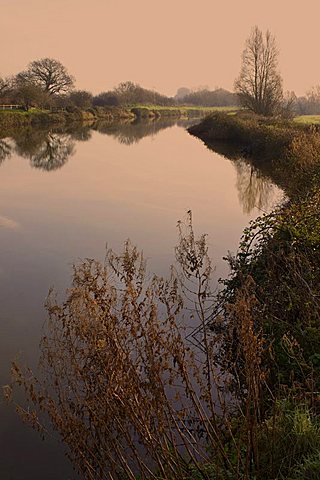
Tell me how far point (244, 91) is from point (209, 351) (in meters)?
38.5

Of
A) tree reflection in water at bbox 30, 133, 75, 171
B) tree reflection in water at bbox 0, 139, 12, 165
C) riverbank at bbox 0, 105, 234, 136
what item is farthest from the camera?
riverbank at bbox 0, 105, 234, 136

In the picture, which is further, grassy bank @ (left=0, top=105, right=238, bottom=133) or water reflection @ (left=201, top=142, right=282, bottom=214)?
grassy bank @ (left=0, top=105, right=238, bottom=133)

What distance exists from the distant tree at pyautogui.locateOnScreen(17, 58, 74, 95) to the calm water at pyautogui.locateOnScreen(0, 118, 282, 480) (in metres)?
37.3

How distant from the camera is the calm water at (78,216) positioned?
5.80 meters

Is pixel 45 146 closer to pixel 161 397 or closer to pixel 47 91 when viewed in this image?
pixel 161 397

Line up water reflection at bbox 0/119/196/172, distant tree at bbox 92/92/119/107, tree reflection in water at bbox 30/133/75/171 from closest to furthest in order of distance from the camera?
tree reflection in water at bbox 30/133/75/171
water reflection at bbox 0/119/196/172
distant tree at bbox 92/92/119/107

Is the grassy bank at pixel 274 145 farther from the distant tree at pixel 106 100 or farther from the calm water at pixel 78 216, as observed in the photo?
the distant tree at pixel 106 100

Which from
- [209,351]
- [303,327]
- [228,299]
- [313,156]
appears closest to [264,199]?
[313,156]

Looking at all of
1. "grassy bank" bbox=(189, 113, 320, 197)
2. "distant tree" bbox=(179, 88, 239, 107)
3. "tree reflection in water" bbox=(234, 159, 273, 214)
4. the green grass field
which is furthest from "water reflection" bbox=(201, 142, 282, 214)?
"distant tree" bbox=(179, 88, 239, 107)

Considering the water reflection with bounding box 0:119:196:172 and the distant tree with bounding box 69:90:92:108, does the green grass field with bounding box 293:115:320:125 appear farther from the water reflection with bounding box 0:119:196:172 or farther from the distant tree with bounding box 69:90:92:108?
the distant tree with bounding box 69:90:92:108

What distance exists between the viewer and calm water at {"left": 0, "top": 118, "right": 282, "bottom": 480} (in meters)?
5.80

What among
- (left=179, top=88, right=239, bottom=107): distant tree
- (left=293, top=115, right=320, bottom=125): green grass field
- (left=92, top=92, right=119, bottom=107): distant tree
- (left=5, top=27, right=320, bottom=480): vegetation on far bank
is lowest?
(left=5, top=27, right=320, bottom=480): vegetation on far bank

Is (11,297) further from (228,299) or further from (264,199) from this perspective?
(264,199)

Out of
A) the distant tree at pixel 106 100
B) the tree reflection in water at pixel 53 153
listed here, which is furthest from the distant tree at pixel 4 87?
the distant tree at pixel 106 100
